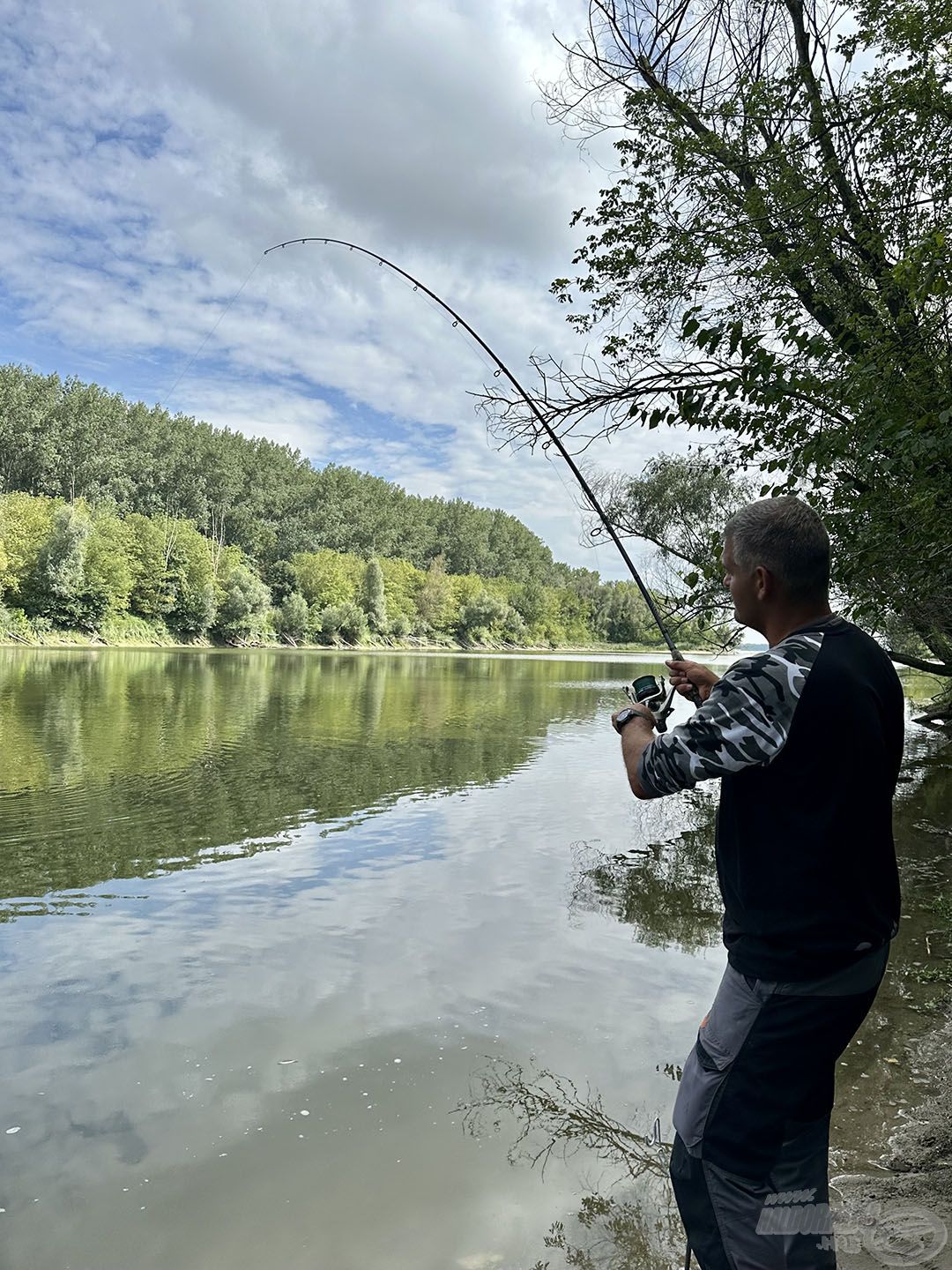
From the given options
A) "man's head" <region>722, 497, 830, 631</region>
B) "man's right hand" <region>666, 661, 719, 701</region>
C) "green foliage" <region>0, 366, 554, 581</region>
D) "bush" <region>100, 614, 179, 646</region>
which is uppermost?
"green foliage" <region>0, 366, 554, 581</region>

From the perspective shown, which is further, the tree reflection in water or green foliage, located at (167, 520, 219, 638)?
green foliage, located at (167, 520, 219, 638)

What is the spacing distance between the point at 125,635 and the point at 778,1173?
2772 inches

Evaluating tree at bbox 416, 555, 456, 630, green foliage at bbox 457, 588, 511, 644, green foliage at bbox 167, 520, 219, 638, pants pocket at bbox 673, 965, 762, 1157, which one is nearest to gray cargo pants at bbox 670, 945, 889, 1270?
pants pocket at bbox 673, 965, 762, 1157

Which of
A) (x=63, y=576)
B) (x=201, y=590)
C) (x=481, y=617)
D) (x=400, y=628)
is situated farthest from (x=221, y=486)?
(x=63, y=576)

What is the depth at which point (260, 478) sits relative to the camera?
10581 cm

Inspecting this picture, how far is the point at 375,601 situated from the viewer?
93688mm

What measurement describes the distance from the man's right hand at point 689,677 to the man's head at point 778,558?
0.36 metres

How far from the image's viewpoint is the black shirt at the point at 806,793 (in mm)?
2115

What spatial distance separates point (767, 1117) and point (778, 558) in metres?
1.40

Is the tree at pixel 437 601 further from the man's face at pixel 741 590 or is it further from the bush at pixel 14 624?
the man's face at pixel 741 590

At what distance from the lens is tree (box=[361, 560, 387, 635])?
308ft

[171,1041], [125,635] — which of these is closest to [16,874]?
[171,1041]

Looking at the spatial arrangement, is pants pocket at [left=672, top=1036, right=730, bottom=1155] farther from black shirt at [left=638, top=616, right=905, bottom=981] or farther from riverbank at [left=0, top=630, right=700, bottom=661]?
riverbank at [left=0, top=630, right=700, bottom=661]

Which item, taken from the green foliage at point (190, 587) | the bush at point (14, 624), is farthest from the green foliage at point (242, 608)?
the bush at point (14, 624)
